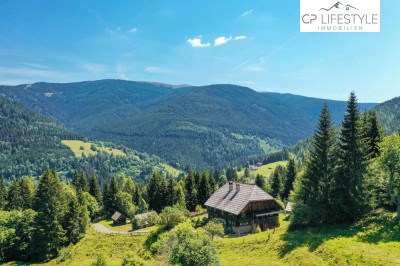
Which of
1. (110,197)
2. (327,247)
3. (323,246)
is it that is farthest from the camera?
(110,197)

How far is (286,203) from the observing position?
10150 centimetres

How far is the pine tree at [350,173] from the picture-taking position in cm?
4800

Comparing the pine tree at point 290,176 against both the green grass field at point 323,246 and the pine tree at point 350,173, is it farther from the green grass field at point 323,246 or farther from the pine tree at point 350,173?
the pine tree at point 350,173

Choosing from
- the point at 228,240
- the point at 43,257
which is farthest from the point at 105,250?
the point at 228,240

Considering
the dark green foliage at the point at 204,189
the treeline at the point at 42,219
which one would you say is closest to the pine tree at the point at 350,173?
the treeline at the point at 42,219

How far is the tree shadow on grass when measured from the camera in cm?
4175

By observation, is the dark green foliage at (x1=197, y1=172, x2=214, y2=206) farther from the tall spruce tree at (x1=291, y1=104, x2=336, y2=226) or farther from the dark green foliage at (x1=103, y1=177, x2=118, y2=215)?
the tall spruce tree at (x1=291, y1=104, x2=336, y2=226)

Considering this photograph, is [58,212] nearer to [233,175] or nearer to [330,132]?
[330,132]

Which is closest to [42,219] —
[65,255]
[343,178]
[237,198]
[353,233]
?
[65,255]

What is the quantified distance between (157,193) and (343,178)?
65.4m

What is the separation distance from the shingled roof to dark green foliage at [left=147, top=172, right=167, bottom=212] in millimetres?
30708

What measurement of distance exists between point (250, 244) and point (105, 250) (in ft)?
105

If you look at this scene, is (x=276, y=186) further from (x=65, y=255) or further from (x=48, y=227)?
(x=48, y=227)

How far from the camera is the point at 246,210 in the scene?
217ft
